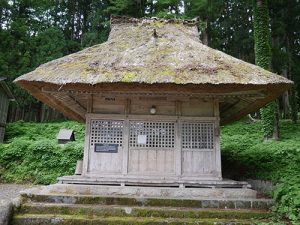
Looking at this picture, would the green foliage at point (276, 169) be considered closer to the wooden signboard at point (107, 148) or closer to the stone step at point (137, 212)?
the stone step at point (137, 212)

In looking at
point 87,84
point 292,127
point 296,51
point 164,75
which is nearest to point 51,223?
point 87,84

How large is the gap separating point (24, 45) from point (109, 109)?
21733 millimetres

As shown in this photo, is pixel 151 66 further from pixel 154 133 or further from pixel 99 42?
pixel 99 42

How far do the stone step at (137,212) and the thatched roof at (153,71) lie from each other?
295 centimetres

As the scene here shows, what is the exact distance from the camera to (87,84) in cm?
758

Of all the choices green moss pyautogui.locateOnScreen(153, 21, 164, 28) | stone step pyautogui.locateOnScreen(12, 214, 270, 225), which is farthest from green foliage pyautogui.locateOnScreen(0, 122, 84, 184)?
stone step pyautogui.locateOnScreen(12, 214, 270, 225)

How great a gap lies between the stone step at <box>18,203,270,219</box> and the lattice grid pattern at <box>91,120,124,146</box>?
7.75 ft

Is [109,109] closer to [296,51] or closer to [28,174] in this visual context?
[28,174]

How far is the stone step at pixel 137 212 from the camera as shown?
6.43 meters

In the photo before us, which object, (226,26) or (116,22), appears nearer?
(116,22)

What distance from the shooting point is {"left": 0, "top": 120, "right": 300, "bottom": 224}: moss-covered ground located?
747 cm

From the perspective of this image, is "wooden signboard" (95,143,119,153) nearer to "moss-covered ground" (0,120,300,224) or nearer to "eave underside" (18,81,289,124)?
"eave underside" (18,81,289,124)

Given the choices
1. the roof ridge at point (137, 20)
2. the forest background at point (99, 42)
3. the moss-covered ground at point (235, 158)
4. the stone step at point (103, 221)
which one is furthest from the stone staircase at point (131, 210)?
the roof ridge at point (137, 20)

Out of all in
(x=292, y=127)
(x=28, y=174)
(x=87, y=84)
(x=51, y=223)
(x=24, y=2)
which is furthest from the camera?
(x=24, y=2)
